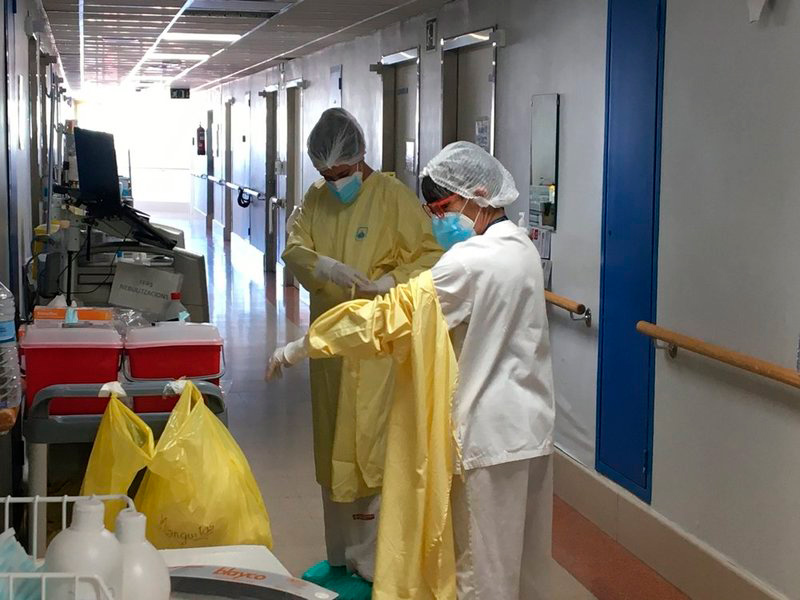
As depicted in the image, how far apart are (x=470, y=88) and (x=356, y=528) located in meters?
3.29

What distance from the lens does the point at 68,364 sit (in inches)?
107

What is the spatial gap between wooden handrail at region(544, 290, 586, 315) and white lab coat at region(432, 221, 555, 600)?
66.0 inches

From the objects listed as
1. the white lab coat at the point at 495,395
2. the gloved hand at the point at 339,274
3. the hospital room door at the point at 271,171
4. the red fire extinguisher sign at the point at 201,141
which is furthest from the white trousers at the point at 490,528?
the red fire extinguisher sign at the point at 201,141

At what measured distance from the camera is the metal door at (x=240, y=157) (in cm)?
1480

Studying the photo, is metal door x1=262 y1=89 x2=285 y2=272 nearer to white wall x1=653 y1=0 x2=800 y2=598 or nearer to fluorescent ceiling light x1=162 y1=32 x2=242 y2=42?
fluorescent ceiling light x1=162 y1=32 x2=242 y2=42

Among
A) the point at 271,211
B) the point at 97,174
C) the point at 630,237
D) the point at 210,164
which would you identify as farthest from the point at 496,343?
the point at 210,164

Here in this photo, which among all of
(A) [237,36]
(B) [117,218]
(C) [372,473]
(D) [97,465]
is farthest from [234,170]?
(D) [97,465]

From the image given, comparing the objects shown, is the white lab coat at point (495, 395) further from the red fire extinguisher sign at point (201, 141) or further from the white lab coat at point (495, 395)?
the red fire extinguisher sign at point (201, 141)

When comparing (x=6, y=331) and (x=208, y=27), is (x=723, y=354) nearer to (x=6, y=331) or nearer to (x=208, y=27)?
(x=6, y=331)

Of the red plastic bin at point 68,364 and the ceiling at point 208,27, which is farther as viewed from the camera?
the ceiling at point 208,27

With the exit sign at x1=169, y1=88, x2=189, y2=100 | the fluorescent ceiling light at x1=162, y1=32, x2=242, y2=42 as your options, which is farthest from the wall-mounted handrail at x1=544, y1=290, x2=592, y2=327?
the exit sign at x1=169, y1=88, x2=189, y2=100

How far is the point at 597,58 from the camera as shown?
4.53 metres

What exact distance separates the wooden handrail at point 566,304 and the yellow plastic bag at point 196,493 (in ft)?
7.53

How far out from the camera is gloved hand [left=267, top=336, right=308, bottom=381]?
277 centimetres
